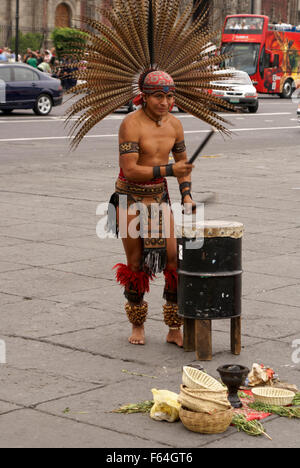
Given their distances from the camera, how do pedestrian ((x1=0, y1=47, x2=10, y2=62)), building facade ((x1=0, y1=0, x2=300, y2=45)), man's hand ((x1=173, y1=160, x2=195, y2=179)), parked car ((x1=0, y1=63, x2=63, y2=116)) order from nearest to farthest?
man's hand ((x1=173, y1=160, x2=195, y2=179)) < parked car ((x1=0, y1=63, x2=63, y2=116)) < pedestrian ((x1=0, y1=47, x2=10, y2=62)) < building facade ((x1=0, y1=0, x2=300, y2=45))

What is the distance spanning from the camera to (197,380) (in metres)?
5.39

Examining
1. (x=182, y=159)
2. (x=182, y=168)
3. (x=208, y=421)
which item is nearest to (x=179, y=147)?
(x=182, y=159)

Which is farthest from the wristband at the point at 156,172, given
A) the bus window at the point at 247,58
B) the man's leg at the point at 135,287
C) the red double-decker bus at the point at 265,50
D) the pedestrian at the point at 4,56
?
the bus window at the point at 247,58

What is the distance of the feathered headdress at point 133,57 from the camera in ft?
22.0

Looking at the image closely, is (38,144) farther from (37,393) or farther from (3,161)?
(37,393)

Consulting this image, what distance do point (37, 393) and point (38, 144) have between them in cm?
1649

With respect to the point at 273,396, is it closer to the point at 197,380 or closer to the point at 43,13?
the point at 197,380

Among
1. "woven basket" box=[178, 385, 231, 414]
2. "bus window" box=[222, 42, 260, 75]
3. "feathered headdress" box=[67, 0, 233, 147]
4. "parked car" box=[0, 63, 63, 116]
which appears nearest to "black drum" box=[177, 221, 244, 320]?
"feathered headdress" box=[67, 0, 233, 147]

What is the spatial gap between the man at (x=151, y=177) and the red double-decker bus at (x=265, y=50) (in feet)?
115

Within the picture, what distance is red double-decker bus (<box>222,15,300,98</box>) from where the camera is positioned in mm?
43000

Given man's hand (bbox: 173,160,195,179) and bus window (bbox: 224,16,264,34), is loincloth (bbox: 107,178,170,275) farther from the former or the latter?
bus window (bbox: 224,16,264,34)

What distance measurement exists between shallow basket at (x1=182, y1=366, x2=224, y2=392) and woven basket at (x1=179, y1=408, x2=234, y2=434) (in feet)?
0.61

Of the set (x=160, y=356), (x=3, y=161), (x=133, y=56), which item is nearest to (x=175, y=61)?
(x=133, y=56)
